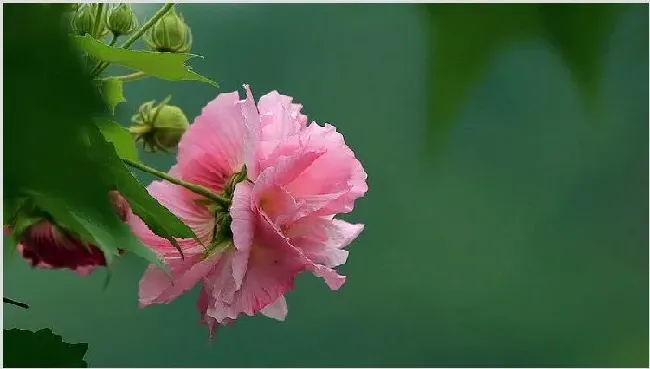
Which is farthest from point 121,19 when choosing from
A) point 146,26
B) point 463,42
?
point 463,42

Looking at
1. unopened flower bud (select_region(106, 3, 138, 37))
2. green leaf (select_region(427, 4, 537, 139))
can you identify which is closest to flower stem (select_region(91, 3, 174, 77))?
unopened flower bud (select_region(106, 3, 138, 37))

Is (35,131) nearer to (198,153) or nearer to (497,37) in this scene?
(497,37)


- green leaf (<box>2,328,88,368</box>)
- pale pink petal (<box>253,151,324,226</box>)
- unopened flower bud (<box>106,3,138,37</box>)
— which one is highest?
unopened flower bud (<box>106,3,138,37</box>)

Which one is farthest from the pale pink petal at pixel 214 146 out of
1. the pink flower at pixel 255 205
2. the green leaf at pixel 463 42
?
the green leaf at pixel 463 42

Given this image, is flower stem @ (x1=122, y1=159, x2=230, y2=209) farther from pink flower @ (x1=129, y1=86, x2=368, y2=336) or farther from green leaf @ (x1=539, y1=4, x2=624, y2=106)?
green leaf @ (x1=539, y1=4, x2=624, y2=106)

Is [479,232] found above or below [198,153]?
above

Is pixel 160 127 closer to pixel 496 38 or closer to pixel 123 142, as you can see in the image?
pixel 123 142

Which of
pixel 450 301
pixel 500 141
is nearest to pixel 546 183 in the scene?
pixel 500 141
